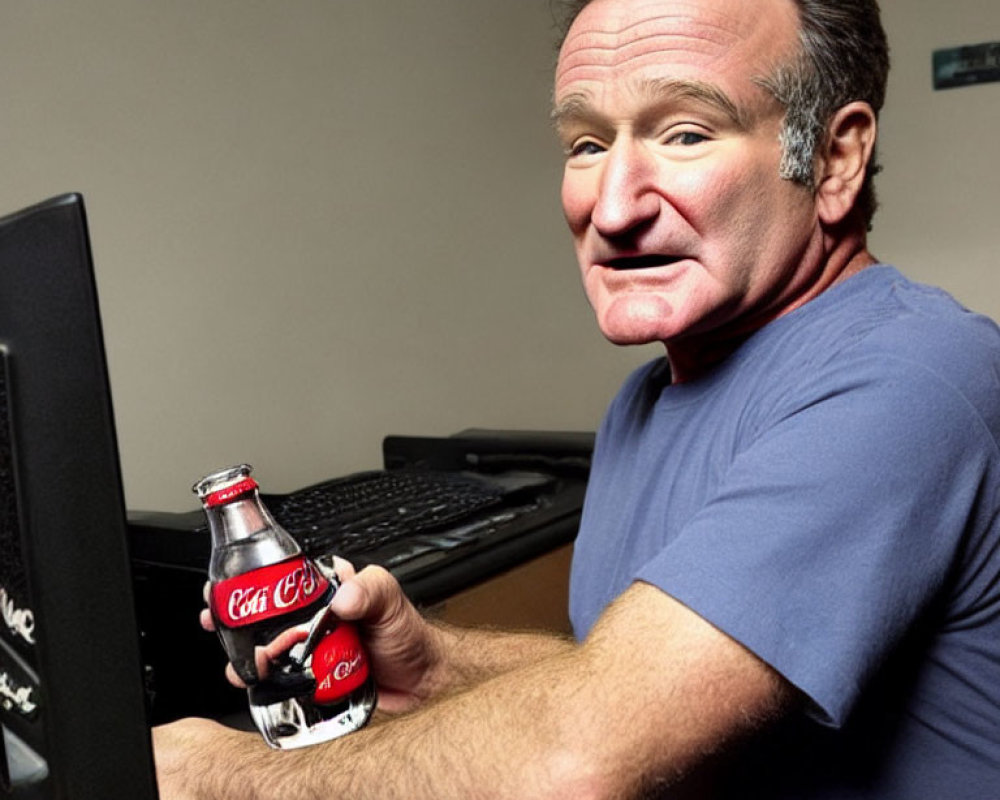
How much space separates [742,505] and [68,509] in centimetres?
44

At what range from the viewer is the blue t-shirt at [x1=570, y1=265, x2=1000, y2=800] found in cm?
72

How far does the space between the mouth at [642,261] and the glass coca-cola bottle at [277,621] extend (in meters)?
0.41

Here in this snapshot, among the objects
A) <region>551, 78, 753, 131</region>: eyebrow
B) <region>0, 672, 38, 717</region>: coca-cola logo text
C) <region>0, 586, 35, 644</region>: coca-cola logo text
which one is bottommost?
<region>0, 672, 38, 717</region>: coca-cola logo text

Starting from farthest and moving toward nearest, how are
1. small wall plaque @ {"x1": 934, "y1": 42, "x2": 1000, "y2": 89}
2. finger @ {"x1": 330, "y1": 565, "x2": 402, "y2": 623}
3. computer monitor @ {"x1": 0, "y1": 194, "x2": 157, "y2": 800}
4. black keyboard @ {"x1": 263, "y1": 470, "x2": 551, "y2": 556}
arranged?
small wall plaque @ {"x1": 934, "y1": 42, "x2": 1000, "y2": 89} < black keyboard @ {"x1": 263, "y1": 470, "x2": 551, "y2": 556} < finger @ {"x1": 330, "y1": 565, "x2": 402, "y2": 623} < computer monitor @ {"x1": 0, "y1": 194, "x2": 157, "y2": 800}

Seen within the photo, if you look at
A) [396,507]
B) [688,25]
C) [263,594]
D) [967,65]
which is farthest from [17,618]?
[967,65]

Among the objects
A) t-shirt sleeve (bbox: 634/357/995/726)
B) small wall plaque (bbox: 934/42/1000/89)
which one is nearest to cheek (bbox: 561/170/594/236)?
t-shirt sleeve (bbox: 634/357/995/726)

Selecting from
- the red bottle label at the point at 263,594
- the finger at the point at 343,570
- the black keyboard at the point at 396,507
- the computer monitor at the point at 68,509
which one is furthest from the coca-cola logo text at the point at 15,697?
the black keyboard at the point at 396,507

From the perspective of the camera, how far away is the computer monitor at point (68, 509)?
0.50 metres

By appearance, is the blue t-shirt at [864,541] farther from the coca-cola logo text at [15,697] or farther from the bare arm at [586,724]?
the coca-cola logo text at [15,697]

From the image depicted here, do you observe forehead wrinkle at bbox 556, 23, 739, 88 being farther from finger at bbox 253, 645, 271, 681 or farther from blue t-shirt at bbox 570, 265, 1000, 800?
finger at bbox 253, 645, 271, 681

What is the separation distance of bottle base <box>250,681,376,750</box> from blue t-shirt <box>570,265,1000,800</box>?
0.26 meters

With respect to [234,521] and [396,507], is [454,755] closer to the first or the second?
[234,521]

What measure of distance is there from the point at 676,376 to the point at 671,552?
40cm

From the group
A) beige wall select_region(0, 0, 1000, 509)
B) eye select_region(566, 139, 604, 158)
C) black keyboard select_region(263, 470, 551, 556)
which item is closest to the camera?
eye select_region(566, 139, 604, 158)
